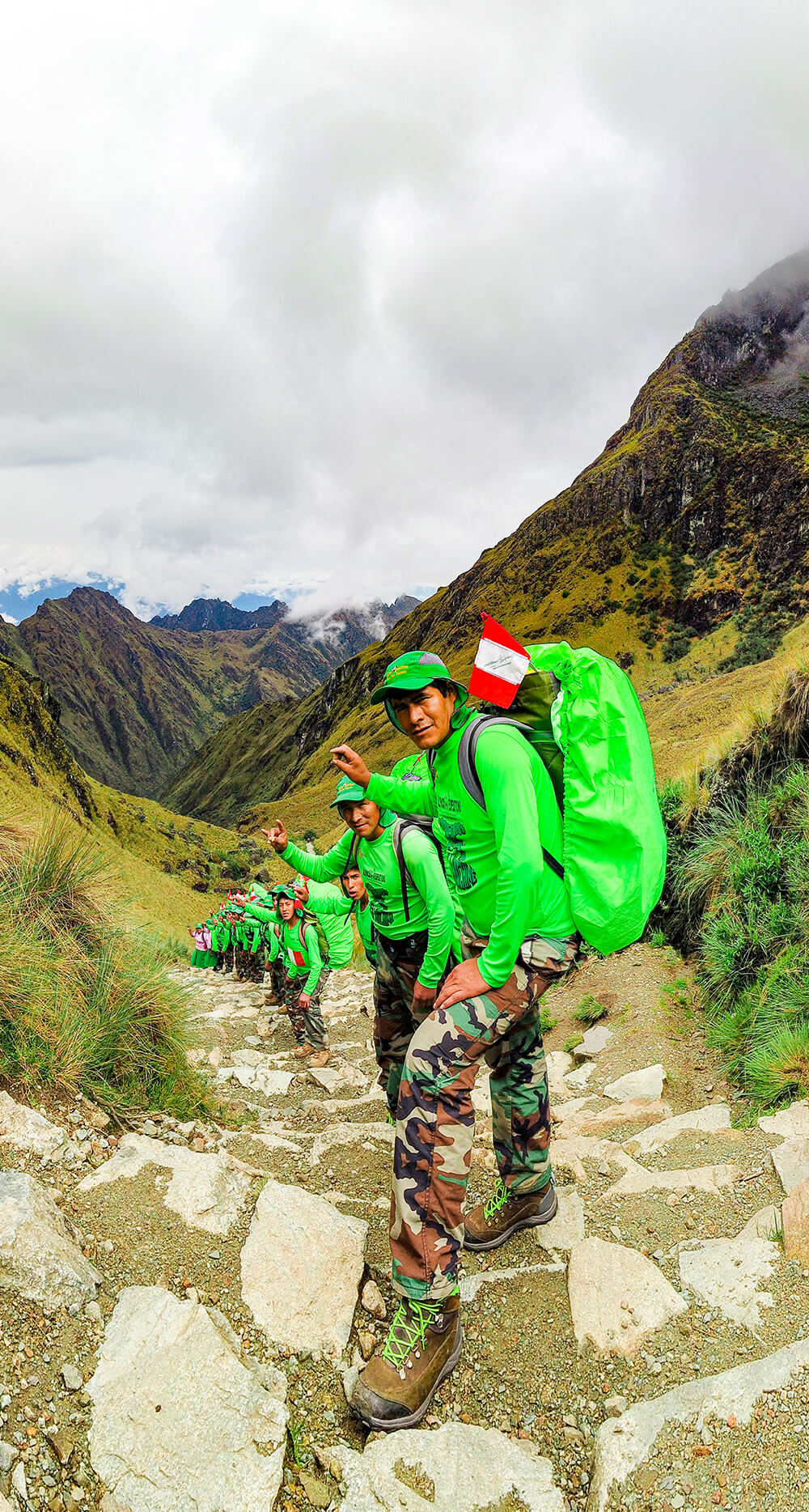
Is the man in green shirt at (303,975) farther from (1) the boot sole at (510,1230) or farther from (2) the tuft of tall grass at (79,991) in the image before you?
(1) the boot sole at (510,1230)

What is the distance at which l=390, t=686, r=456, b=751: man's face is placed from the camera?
3.61m

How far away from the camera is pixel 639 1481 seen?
2387 mm

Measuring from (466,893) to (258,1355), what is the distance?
7.22 feet

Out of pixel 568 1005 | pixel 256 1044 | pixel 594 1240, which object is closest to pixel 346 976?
pixel 256 1044

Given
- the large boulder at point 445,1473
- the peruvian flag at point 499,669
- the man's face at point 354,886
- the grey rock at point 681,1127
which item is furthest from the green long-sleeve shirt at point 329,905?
the large boulder at point 445,1473

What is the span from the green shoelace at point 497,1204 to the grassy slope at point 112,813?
28623mm

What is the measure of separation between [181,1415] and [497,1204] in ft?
6.54


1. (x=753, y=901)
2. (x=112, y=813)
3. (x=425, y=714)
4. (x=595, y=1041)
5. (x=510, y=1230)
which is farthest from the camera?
(x=112, y=813)

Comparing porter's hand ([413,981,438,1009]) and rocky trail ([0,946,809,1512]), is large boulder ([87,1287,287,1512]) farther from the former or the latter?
porter's hand ([413,981,438,1009])

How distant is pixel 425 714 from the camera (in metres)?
3.60

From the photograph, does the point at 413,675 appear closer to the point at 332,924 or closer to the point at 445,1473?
the point at 445,1473

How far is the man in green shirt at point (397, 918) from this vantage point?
495 centimetres

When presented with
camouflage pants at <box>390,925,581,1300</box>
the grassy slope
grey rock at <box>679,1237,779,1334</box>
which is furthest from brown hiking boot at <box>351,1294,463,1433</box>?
the grassy slope

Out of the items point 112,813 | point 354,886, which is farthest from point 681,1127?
point 112,813
